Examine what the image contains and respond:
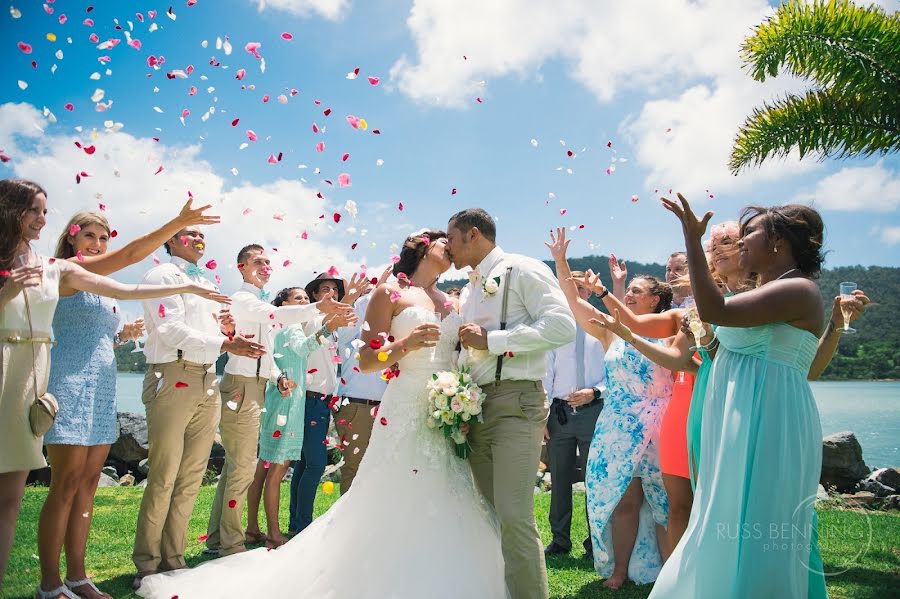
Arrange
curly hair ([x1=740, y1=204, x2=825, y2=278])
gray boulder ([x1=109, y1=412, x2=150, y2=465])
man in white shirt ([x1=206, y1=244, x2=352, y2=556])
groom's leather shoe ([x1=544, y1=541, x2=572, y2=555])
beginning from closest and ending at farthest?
1. curly hair ([x1=740, y1=204, x2=825, y2=278])
2. man in white shirt ([x1=206, y1=244, x2=352, y2=556])
3. groom's leather shoe ([x1=544, y1=541, x2=572, y2=555])
4. gray boulder ([x1=109, y1=412, x2=150, y2=465])

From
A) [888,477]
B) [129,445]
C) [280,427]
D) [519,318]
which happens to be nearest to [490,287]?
[519,318]

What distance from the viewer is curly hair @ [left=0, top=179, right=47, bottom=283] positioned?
3.83 metres

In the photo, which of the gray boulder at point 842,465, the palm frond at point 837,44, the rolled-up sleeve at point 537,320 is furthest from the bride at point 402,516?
the gray boulder at point 842,465

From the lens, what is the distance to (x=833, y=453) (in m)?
12.4

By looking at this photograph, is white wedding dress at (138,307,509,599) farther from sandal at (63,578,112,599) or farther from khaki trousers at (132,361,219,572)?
khaki trousers at (132,361,219,572)

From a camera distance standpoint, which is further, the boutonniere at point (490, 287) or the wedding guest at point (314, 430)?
the wedding guest at point (314, 430)

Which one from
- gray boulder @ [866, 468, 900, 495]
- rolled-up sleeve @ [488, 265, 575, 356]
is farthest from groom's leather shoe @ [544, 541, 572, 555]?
gray boulder @ [866, 468, 900, 495]

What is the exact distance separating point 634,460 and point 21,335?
4682 mm

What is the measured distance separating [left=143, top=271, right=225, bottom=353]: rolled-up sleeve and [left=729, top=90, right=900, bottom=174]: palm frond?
9.99 meters

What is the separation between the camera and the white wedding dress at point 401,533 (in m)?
4.21

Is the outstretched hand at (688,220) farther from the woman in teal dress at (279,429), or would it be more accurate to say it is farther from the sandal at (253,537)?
the sandal at (253,537)

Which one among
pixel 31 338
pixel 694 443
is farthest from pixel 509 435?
pixel 31 338

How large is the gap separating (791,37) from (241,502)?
10213 millimetres

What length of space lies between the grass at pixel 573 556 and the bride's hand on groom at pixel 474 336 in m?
2.35
